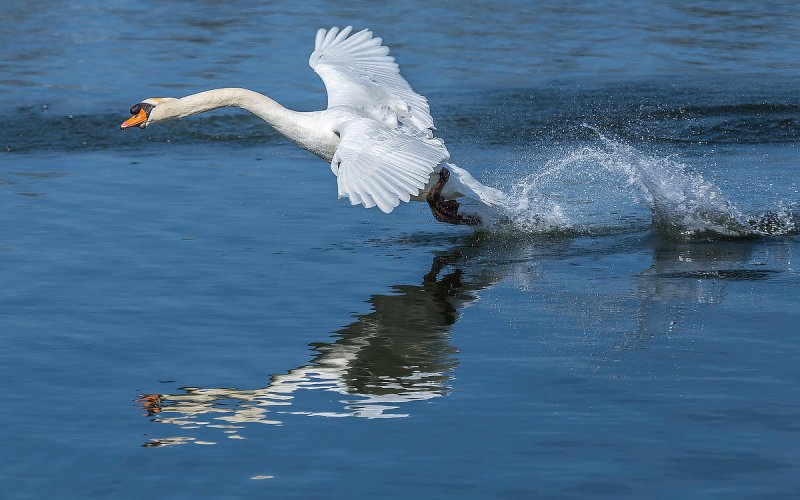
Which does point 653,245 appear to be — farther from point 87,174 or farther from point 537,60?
point 537,60

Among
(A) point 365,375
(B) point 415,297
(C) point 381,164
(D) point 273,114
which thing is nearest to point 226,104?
(D) point 273,114

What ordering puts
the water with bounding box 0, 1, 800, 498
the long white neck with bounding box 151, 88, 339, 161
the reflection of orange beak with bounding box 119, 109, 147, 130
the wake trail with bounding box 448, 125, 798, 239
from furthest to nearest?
1. the wake trail with bounding box 448, 125, 798, 239
2. the reflection of orange beak with bounding box 119, 109, 147, 130
3. the long white neck with bounding box 151, 88, 339, 161
4. the water with bounding box 0, 1, 800, 498

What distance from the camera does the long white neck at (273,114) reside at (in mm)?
10094

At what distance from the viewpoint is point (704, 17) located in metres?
22.9

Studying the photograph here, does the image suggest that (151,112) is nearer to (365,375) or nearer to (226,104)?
(226,104)

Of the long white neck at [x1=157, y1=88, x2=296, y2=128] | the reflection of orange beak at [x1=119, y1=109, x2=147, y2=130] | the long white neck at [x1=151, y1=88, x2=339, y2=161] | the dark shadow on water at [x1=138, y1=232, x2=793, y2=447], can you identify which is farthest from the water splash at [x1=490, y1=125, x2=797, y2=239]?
the reflection of orange beak at [x1=119, y1=109, x2=147, y2=130]

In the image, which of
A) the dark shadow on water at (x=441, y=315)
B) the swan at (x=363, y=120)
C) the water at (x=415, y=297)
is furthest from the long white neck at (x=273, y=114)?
the dark shadow on water at (x=441, y=315)

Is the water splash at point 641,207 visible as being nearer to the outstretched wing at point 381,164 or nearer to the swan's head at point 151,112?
the outstretched wing at point 381,164

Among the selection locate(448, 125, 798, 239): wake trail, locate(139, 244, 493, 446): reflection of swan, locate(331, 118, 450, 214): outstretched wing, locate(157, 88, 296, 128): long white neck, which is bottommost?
locate(139, 244, 493, 446): reflection of swan

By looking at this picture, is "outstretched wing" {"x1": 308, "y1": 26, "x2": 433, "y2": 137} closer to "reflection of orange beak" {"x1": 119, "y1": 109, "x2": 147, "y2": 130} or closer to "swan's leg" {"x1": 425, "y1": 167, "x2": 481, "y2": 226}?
"swan's leg" {"x1": 425, "y1": 167, "x2": 481, "y2": 226}

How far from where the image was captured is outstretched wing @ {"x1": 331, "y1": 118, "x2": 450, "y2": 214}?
7.75 metres

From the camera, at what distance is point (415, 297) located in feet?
29.8

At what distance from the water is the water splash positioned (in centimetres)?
3

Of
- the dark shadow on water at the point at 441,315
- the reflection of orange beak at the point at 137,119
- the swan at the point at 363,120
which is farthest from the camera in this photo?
the reflection of orange beak at the point at 137,119
